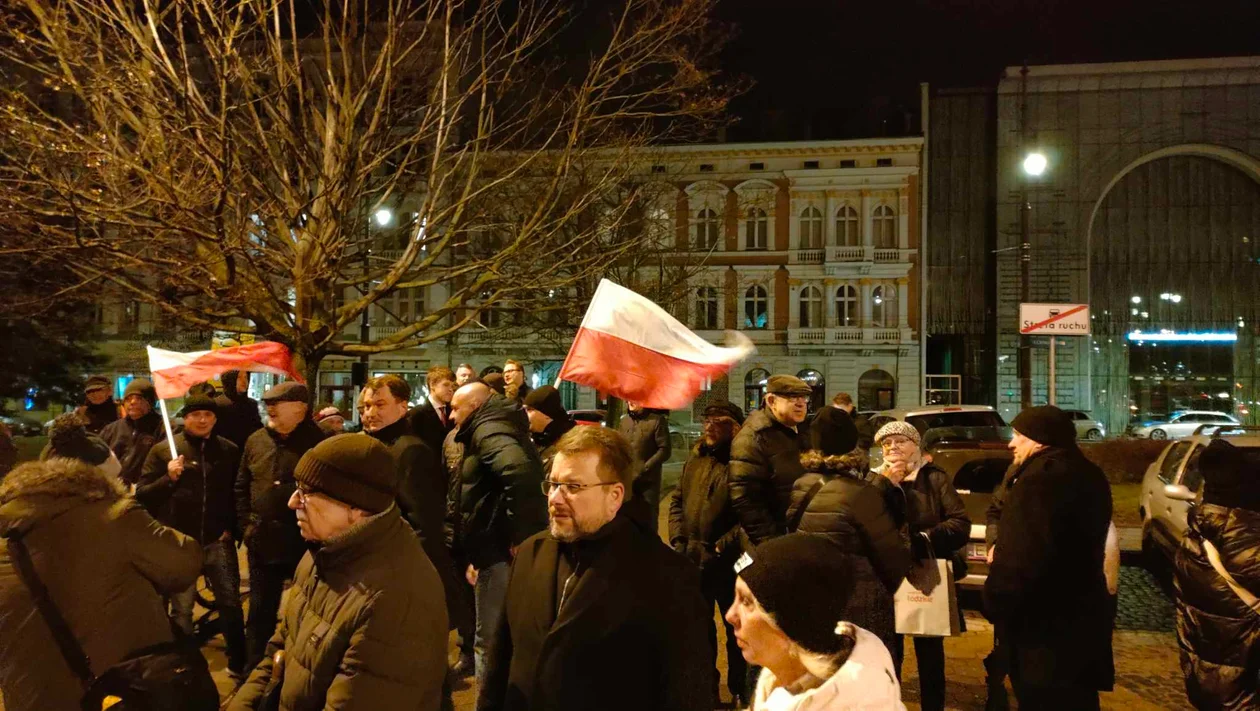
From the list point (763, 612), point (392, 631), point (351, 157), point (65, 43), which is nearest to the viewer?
point (763, 612)

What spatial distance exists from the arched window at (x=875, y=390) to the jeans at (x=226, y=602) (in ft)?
114

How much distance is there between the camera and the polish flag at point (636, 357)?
14.8 feet

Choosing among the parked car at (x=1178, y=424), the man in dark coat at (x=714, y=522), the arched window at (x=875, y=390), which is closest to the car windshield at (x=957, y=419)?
the man in dark coat at (x=714, y=522)

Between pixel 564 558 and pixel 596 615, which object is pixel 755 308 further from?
pixel 596 615

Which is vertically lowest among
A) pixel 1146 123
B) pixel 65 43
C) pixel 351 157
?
pixel 351 157

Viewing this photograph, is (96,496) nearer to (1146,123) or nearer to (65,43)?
(65,43)

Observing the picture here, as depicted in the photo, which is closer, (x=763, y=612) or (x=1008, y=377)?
(x=763, y=612)

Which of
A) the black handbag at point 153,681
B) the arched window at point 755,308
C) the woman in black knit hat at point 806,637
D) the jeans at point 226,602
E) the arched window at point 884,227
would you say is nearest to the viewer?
the woman in black knit hat at point 806,637

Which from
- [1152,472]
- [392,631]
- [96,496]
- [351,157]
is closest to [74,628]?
[96,496]

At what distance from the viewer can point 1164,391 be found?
38.2m

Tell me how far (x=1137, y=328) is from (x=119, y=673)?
4370 cm

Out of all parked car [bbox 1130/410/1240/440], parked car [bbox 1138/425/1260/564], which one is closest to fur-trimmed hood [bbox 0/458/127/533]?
parked car [bbox 1138/425/1260/564]

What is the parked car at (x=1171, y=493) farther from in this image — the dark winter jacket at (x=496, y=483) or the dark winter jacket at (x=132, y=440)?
the dark winter jacket at (x=132, y=440)

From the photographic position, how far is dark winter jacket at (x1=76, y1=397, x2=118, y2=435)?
805 centimetres
